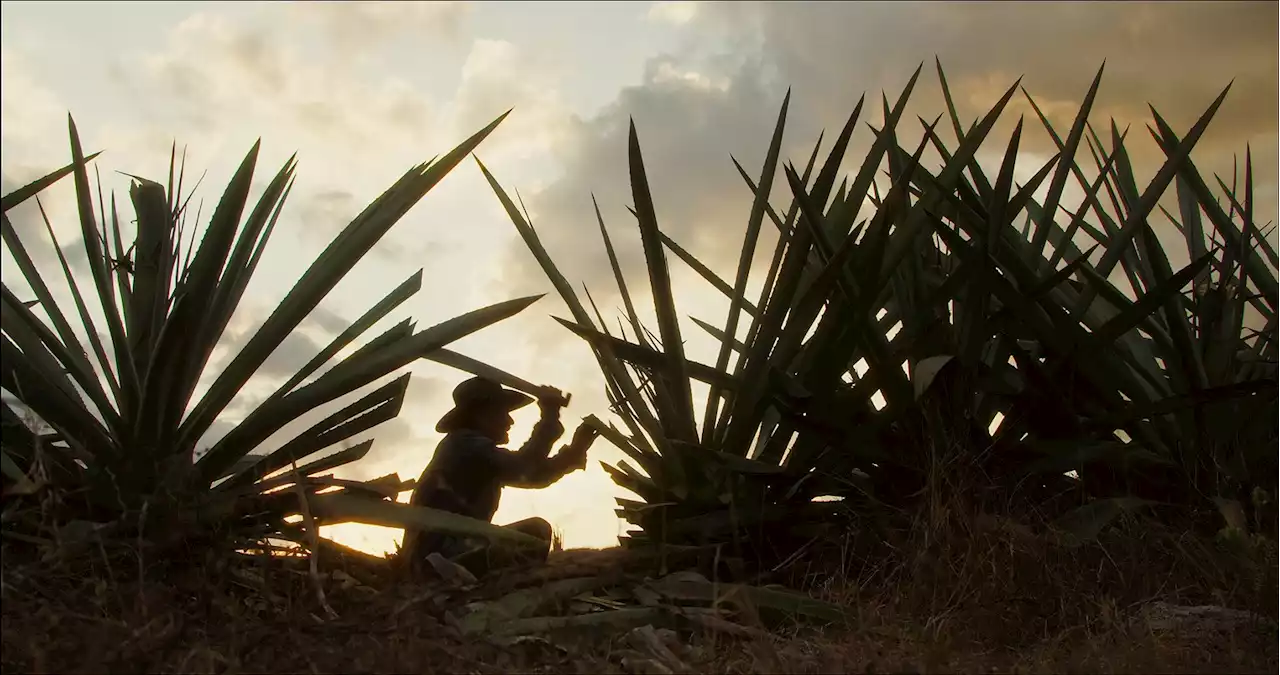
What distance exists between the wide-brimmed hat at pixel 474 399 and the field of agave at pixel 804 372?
193 millimetres

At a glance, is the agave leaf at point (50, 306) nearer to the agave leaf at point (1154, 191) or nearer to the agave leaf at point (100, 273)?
the agave leaf at point (100, 273)

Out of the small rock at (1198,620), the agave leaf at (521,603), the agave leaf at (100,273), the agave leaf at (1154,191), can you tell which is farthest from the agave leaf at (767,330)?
the agave leaf at (100,273)

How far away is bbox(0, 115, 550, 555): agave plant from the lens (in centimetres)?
291

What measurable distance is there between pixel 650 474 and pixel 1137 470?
5.44 feet

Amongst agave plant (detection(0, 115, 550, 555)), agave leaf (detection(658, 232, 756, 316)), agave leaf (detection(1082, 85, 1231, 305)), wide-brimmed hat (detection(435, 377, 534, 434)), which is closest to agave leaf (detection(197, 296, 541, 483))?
agave plant (detection(0, 115, 550, 555))

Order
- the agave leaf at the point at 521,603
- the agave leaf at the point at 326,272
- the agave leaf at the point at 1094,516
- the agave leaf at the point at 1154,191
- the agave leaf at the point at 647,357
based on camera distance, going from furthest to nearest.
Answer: the agave leaf at the point at 1154,191 < the agave leaf at the point at 647,357 < the agave leaf at the point at 1094,516 < the agave leaf at the point at 326,272 < the agave leaf at the point at 521,603

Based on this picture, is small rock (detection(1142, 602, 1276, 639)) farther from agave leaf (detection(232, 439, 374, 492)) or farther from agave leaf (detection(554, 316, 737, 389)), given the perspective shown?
agave leaf (detection(232, 439, 374, 492))

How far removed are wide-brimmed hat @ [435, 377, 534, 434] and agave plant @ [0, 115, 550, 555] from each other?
28.3 inches

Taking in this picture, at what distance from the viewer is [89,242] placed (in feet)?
10.8

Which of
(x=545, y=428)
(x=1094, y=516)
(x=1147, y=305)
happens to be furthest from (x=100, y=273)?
(x=1147, y=305)

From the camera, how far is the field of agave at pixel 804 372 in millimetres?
3020

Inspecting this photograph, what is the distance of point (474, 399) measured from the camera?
413cm

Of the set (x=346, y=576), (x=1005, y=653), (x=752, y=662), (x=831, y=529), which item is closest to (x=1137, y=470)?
(x=831, y=529)

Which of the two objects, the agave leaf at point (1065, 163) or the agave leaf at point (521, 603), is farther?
the agave leaf at point (1065, 163)
